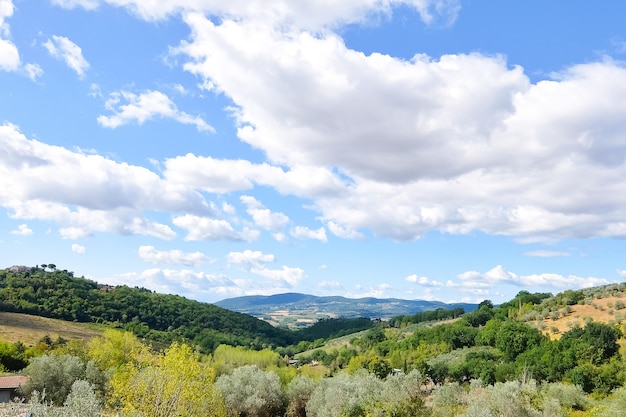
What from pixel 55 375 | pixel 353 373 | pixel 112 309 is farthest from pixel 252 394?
pixel 112 309

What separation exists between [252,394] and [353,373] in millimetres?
41001

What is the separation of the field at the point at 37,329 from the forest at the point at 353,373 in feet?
27.8

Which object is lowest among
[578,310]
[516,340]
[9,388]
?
[9,388]

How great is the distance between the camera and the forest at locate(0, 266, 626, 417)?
30.5m

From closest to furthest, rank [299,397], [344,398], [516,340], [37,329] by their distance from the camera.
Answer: [344,398], [299,397], [516,340], [37,329]

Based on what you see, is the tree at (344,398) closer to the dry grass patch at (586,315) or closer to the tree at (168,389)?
the tree at (168,389)

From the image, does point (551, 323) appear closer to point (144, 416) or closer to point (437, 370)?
point (437, 370)

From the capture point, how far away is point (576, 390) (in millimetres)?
57594

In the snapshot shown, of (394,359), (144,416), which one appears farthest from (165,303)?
(144,416)

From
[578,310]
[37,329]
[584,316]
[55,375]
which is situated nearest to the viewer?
[55,375]

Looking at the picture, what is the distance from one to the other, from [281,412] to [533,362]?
44397mm

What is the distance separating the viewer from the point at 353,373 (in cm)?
9169

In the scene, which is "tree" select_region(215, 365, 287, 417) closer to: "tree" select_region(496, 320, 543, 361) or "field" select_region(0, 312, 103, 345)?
"tree" select_region(496, 320, 543, 361)

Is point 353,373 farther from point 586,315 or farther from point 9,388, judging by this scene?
point 9,388
